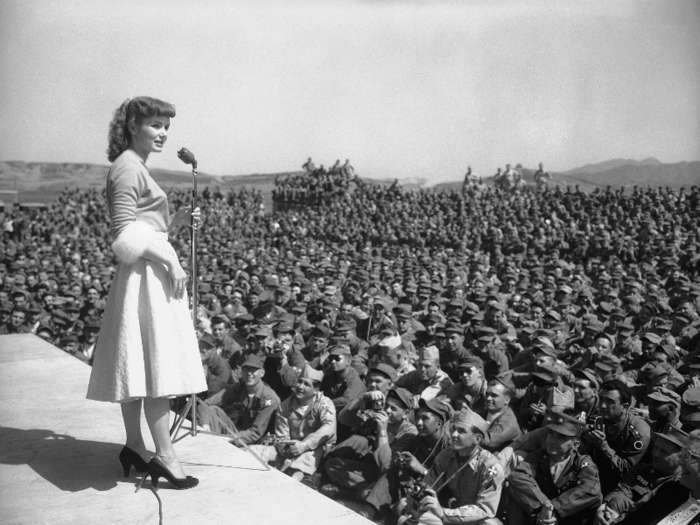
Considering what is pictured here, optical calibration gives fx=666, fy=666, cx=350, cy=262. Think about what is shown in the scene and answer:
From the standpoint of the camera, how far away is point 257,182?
218 feet

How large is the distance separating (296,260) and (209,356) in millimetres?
11458

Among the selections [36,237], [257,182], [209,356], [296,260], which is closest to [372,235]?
[296,260]

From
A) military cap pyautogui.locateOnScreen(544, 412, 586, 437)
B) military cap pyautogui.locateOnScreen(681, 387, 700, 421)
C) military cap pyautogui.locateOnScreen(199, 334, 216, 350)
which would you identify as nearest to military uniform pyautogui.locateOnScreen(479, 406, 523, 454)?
military cap pyautogui.locateOnScreen(544, 412, 586, 437)

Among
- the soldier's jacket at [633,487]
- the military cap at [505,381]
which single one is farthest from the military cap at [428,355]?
the soldier's jacket at [633,487]

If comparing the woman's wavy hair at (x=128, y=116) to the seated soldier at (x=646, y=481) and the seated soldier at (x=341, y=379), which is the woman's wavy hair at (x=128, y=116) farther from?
→ the seated soldier at (x=341, y=379)

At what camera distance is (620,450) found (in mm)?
4488

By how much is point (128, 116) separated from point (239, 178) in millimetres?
68312

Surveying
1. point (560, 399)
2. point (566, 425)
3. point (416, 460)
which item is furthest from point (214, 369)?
point (566, 425)

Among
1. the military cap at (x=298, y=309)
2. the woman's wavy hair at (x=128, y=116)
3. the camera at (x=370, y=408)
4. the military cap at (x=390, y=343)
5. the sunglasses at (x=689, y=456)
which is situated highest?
the woman's wavy hair at (x=128, y=116)

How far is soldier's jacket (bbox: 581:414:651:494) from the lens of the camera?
432cm

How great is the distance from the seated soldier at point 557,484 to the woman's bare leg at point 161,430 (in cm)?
223

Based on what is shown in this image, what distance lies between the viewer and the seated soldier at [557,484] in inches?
156

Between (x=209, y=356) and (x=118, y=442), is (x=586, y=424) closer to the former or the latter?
(x=118, y=442)

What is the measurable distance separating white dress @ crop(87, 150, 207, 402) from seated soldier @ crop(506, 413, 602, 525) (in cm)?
230
